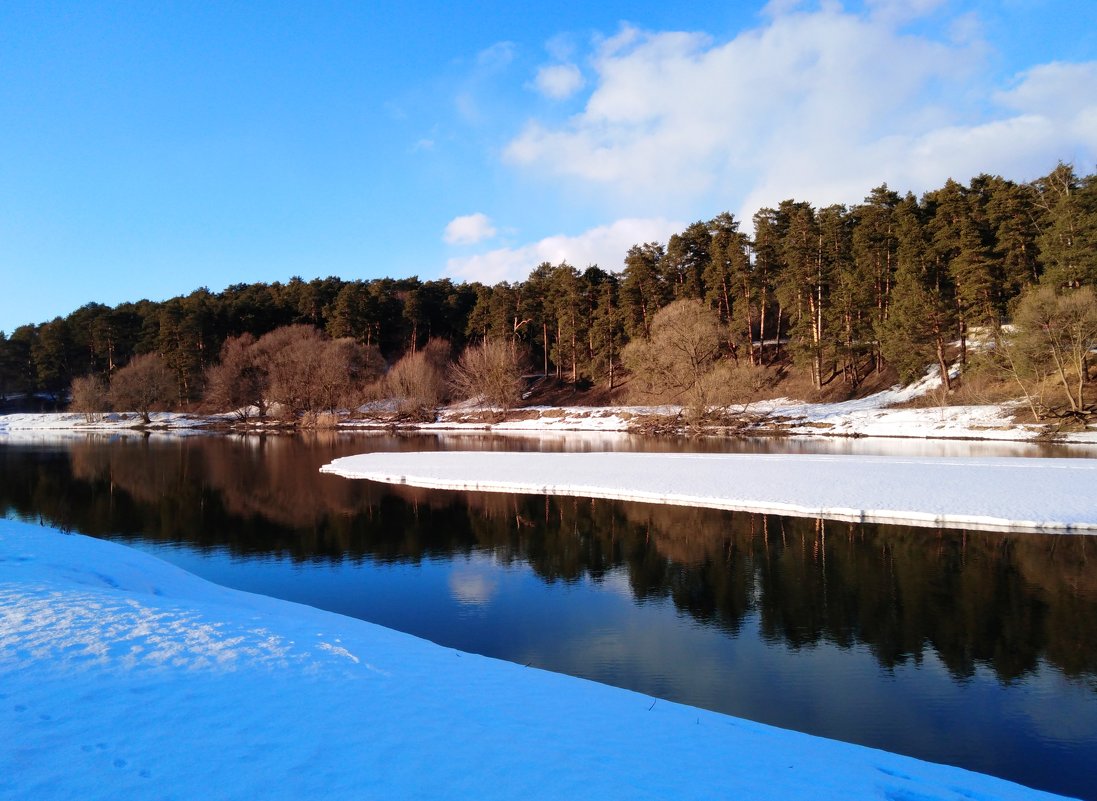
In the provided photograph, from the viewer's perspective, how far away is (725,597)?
1048cm

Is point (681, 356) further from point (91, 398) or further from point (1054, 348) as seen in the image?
point (91, 398)

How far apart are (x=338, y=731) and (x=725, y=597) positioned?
763 cm

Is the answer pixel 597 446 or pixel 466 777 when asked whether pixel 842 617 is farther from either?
pixel 597 446

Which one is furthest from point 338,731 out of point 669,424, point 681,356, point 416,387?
point 416,387

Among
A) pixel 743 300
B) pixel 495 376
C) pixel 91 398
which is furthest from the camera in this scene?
pixel 91 398

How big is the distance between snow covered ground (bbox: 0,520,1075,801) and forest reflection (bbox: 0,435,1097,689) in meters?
4.08

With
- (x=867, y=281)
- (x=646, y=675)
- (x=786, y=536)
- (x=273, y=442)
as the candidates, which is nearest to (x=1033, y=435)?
(x=867, y=281)

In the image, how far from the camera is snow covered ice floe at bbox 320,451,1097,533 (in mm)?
14867

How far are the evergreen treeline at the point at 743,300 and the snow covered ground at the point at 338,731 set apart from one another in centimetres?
3925

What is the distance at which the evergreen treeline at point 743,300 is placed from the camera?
3944 cm

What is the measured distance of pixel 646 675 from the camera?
7504 millimetres

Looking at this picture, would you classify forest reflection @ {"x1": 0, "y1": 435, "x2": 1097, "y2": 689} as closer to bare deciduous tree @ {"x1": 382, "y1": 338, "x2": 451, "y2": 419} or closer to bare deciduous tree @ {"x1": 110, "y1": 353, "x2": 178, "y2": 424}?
bare deciduous tree @ {"x1": 382, "y1": 338, "x2": 451, "y2": 419}

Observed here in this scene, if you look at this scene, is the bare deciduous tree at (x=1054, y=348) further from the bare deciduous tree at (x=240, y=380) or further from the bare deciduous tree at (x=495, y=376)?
the bare deciduous tree at (x=240, y=380)

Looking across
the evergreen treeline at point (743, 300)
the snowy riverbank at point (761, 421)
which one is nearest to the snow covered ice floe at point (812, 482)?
the snowy riverbank at point (761, 421)
